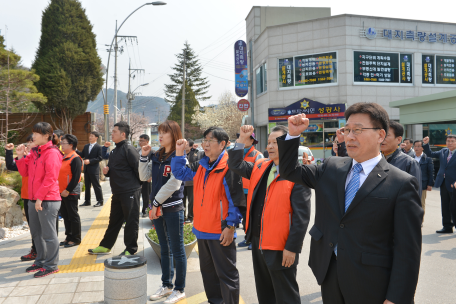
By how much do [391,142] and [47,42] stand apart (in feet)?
82.7

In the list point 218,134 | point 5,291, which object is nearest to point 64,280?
point 5,291

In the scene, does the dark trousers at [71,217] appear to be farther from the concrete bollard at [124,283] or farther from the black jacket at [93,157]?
the black jacket at [93,157]

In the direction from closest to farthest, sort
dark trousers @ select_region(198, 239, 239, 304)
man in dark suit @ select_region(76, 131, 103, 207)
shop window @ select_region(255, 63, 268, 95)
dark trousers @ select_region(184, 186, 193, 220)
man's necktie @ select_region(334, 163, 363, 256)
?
man's necktie @ select_region(334, 163, 363, 256) → dark trousers @ select_region(198, 239, 239, 304) → dark trousers @ select_region(184, 186, 193, 220) → man in dark suit @ select_region(76, 131, 103, 207) → shop window @ select_region(255, 63, 268, 95)

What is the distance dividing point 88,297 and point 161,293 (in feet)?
2.90

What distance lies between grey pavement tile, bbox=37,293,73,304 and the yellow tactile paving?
921mm

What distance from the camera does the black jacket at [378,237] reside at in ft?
6.54

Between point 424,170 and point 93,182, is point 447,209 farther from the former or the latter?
point 93,182

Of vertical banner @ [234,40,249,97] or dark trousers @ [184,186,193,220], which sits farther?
vertical banner @ [234,40,249,97]

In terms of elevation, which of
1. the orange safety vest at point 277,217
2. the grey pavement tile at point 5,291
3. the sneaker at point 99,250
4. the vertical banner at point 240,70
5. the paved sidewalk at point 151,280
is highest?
the vertical banner at point 240,70

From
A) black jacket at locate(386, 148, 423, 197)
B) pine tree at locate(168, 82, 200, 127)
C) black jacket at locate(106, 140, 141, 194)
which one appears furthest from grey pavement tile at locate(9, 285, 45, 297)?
pine tree at locate(168, 82, 200, 127)

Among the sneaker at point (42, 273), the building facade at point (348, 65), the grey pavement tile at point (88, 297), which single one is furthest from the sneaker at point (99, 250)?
the building facade at point (348, 65)

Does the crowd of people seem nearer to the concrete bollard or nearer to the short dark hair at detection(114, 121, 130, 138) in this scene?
the short dark hair at detection(114, 121, 130, 138)

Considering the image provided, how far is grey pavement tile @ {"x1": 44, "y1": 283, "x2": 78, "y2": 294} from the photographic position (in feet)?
14.6

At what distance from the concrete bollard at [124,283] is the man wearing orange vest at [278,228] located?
4.56ft
